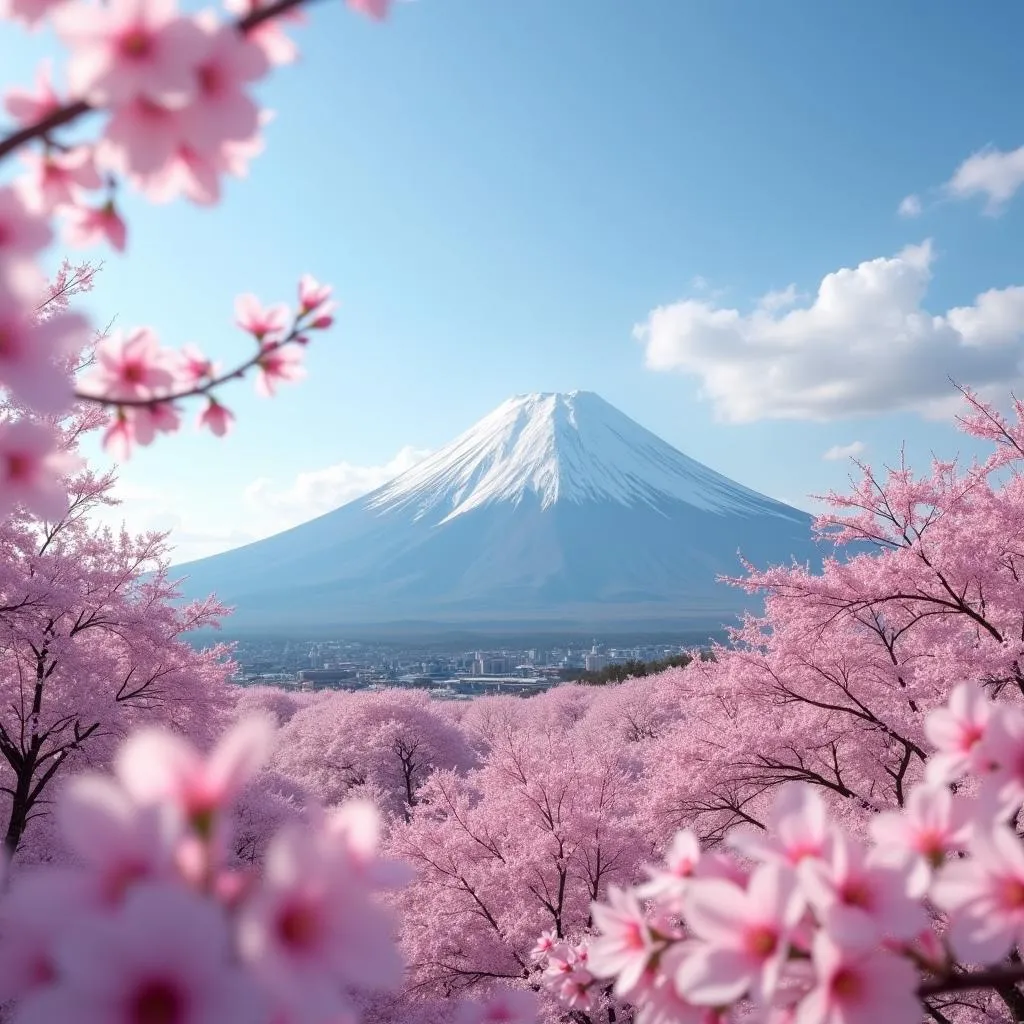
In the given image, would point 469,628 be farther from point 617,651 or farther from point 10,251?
point 10,251

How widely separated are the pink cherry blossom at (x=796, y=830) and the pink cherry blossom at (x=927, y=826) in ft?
0.35

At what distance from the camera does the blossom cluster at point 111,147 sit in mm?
859

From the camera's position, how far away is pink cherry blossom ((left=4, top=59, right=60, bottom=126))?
1118 mm

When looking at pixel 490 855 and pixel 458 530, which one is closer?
pixel 490 855

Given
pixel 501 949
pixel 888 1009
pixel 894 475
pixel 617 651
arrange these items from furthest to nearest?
1. pixel 617 651
2. pixel 501 949
3. pixel 894 475
4. pixel 888 1009

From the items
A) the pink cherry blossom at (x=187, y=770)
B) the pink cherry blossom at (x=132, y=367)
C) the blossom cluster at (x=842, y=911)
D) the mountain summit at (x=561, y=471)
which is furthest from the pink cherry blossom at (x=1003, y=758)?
the mountain summit at (x=561, y=471)

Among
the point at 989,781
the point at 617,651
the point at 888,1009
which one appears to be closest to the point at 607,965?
the point at 888,1009

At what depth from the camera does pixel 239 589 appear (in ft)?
391

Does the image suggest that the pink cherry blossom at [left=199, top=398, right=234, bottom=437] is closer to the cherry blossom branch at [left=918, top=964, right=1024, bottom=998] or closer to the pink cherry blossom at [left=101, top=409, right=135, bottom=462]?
the pink cherry blossom at [left=101, top=409, right=135, bottom=462]

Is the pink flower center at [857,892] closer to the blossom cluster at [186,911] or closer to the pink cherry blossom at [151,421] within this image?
the blossom cluster at [186,911]

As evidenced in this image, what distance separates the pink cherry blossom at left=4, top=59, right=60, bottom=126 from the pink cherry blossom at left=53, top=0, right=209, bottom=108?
33 centimetres

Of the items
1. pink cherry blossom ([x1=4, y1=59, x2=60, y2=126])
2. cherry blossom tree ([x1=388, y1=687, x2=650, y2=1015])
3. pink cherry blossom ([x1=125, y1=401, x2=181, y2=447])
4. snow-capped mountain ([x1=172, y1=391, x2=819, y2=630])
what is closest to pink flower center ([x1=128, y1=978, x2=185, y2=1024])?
pink cherry blossom ([x1=4, y1=59, x2=60, y2=126])

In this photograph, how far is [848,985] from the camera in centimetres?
81

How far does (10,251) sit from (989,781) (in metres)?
1.70
